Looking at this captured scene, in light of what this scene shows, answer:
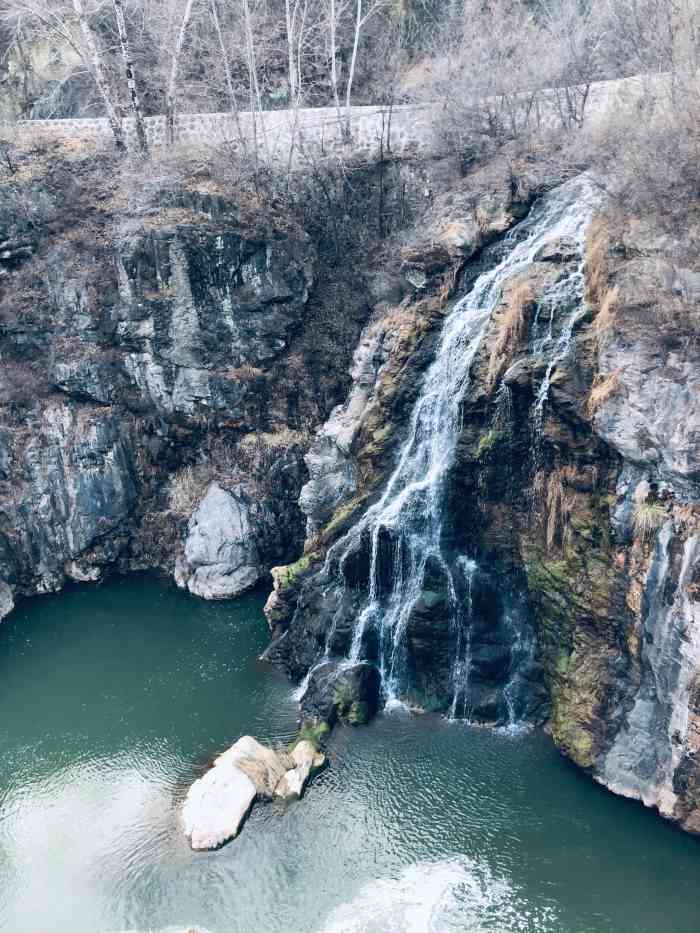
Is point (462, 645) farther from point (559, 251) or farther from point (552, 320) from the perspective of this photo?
point (559, 251)

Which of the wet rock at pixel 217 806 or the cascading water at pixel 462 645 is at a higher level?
the cascading water at pixel 462 645

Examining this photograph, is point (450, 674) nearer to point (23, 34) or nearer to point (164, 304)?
point (164, 304)

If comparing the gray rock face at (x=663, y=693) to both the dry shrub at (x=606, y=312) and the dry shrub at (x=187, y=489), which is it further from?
the dry shrub at (x=187, y=489)

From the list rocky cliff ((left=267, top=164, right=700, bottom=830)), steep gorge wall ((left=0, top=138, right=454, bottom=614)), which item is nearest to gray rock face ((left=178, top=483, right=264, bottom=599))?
steep gorge wall ((left=0, top=138, right=454, bottom=614))

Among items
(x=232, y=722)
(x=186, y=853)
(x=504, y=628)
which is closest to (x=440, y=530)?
(x=504, y=628)

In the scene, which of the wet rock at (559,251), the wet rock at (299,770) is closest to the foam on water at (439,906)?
the wet rock at (299,770)

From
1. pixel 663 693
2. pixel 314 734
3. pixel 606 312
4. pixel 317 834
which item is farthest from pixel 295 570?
pixel 606 312

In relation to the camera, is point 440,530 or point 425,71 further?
point 425,71
